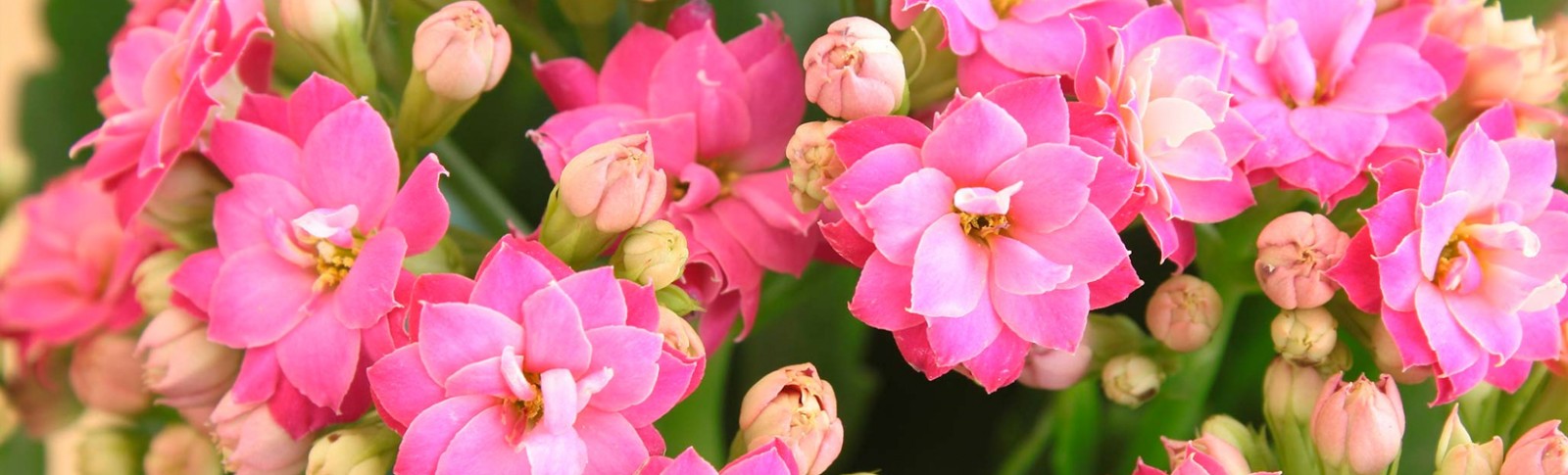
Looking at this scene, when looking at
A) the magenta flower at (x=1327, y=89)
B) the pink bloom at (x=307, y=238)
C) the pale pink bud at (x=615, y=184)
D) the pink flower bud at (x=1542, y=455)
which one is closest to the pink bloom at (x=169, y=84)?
the pink bloom at (x=307, y=238)

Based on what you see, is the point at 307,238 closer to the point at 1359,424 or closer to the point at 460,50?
the point at 460,50

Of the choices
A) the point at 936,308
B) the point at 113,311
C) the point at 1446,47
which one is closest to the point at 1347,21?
the point at 1446,47

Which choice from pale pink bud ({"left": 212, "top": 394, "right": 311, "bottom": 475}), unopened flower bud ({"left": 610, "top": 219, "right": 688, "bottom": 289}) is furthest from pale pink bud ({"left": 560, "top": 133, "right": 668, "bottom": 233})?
pale pink bud ({"left": 212, "top": 394, "right": 311, "bottom": 475})

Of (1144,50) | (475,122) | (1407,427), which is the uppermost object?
(1144,50)

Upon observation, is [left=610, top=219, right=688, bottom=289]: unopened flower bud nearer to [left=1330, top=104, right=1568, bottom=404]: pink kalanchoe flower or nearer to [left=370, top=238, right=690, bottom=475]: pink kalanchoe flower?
[left=370, top=238, right=690, bottom=475]: pink kalanchoe flower

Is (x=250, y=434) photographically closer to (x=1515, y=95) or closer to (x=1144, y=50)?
(x=1144, y=50)

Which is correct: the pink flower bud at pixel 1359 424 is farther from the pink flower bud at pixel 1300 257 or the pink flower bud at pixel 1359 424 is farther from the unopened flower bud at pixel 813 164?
the unopened flower bud at pixel 813 164
